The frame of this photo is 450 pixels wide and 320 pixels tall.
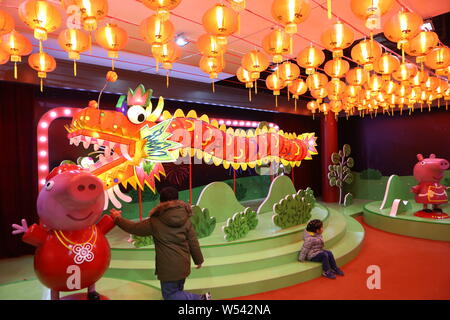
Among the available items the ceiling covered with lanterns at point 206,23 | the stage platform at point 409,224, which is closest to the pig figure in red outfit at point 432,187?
the stage platform at point 409,224

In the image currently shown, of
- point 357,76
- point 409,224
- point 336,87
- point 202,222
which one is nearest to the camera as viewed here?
point 202,222

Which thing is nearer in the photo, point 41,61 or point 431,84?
point 41,61

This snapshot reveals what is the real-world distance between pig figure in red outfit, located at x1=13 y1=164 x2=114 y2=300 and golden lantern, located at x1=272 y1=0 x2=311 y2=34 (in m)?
1.99

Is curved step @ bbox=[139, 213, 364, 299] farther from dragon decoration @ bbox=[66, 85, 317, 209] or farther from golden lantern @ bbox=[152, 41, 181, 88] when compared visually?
golden lantern @ bbox=[152, 41, 181, 88]

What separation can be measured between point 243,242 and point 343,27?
277 centimetres

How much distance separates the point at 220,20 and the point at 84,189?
71.9 inches

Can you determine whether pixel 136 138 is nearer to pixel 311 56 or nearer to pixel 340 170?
pixel 311 56

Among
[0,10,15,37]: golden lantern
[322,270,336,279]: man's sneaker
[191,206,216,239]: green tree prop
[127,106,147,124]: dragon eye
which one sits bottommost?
[322,270,336,279]: man's sneaker

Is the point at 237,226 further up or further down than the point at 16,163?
further down

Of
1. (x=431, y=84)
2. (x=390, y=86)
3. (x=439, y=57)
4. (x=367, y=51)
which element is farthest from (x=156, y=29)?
(x=431, y=84)

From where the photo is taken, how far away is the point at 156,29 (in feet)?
10.3

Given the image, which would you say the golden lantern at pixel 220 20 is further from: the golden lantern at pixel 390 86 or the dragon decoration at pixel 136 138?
the golden lantern at pixel 390 86

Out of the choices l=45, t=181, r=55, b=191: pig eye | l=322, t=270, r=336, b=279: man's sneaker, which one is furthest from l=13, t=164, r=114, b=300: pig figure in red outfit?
l=322, t=270, r=336, b=279: man's sneaker

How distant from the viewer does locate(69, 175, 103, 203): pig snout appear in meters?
2.30
